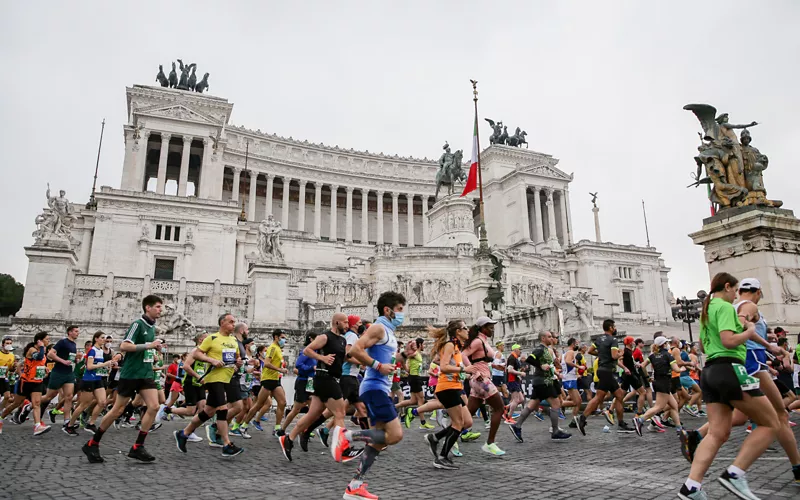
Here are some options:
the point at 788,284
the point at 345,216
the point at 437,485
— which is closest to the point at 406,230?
the point at 345,216

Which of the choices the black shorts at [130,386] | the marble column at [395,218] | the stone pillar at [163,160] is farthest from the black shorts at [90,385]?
the marble column at [395,218]

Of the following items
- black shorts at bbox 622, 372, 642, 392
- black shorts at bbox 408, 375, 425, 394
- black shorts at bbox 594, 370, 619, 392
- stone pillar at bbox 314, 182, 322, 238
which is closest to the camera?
black shorts at bbox 594, 370, 619, 392

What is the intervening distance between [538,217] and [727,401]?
239ft

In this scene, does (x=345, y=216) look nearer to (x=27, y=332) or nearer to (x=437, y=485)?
(x=27, y=332)

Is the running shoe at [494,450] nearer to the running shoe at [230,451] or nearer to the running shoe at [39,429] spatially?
the running shoe at [230,451]

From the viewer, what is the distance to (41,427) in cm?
1012

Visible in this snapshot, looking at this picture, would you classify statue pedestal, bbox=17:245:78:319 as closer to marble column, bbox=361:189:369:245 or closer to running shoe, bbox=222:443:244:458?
running shoe, bbox=222:443:244:458

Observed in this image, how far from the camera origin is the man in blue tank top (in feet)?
17.4

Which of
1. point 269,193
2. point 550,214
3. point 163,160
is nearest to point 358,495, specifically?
point 163,160

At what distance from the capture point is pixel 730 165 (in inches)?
491

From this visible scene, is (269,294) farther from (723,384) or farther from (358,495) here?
(723,384)

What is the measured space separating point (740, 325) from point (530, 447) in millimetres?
4819

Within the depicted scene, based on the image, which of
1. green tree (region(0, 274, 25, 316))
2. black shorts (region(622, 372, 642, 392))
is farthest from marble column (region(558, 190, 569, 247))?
black shorts (region(622, 372, 642, 392))

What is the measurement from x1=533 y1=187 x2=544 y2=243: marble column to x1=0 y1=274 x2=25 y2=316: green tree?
6158cm
